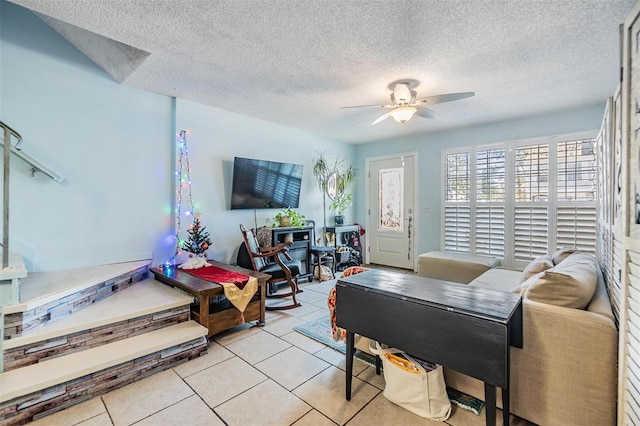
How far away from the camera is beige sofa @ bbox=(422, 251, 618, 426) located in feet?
4.63

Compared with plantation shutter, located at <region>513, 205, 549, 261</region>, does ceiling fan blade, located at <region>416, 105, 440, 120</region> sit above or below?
above

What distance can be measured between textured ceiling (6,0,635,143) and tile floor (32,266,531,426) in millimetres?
2492

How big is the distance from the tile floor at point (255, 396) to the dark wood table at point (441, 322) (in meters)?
0.21

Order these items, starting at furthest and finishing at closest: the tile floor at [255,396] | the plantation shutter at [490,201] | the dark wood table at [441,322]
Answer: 1. the plantation shutter at [490,201]
2. the tile floor at [255,396]
3. the dark wood table at [441,322]

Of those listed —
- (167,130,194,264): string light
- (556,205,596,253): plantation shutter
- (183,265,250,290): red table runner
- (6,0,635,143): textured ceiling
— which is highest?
(6,0,635,143): textured ceiling

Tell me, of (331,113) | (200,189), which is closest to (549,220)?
(331,113)

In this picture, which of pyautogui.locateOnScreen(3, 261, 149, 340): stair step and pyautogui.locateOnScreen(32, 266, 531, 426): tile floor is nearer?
pyautogui.locateOnScreen(32, 266, 531, 426): tile floor

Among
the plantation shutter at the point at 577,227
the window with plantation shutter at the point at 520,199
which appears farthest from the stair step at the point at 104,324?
the plantation shutter at the point at 577,227

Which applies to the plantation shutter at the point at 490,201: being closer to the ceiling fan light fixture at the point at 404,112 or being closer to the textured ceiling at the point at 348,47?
the textured ceiling at the point at 348,47

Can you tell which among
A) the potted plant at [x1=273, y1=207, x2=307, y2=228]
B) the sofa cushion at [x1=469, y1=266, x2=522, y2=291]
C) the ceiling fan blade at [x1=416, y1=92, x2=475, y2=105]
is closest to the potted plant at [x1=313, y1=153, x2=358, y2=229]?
the potted plant at [x1=273, y1=207, x2=307, y2=228]

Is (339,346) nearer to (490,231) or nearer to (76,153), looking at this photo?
(76,153)

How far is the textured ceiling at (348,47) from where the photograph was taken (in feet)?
6.11

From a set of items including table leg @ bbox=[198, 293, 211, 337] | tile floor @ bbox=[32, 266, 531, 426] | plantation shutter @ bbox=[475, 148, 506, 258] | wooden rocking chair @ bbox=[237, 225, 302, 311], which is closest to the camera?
tile floor @ bbox=[32, 266, 531, 426]

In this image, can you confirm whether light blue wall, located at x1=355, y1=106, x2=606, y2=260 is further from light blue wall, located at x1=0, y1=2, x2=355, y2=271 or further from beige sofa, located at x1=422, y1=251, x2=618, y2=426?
beige sofa, located at x1=422, y1=251, x2=618, y2=426
